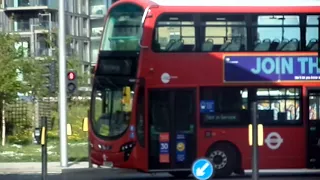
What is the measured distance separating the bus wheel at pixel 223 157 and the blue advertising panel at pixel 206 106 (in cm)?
92

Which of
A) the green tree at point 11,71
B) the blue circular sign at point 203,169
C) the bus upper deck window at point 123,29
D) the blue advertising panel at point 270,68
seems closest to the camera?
the blue circular sign at point 203,169

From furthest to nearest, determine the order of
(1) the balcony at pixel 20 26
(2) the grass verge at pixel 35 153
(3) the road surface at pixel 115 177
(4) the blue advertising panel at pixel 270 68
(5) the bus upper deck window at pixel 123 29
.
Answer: (1) the balcony at pixel 20 26 → (2) the grass verge at pixel 35 153 → (3) the road surface at pixel 115 177 → (4) the blue advertising panel at pixel 270 68 → (5) the bus upper deck window at pixel 123 29

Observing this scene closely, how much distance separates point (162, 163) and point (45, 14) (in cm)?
3931

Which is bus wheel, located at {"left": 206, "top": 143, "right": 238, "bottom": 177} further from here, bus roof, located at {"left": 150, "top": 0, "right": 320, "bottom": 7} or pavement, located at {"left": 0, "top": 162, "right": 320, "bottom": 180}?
bus roof, located at {"left": 150, "top": 0, "right": 320, "bottom": 7}

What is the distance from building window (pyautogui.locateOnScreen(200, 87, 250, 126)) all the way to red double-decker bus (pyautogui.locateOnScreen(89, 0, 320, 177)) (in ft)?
0.08

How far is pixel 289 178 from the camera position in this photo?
24828 millimetres

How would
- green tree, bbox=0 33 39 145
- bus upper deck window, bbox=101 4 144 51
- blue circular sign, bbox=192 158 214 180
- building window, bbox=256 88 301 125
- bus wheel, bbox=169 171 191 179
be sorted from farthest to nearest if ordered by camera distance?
green tree, bbox=0 33 39 145 → bus wheel, bbox=169 171 191 179 → building window, bbox=256 88 301 125 → bus upper deck window, bbox=101 4 144 51 → blue circular sign, bbox=192 158 214 180

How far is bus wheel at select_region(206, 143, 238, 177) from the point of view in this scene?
23.3 metres

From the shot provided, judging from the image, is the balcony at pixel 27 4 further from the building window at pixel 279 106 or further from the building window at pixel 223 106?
the building window at pixel 279 106

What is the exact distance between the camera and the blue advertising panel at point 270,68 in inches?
917

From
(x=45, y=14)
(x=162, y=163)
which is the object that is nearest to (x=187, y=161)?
(x=162, y=163)

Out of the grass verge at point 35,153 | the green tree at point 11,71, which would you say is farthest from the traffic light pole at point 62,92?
the green tree at point 11,71

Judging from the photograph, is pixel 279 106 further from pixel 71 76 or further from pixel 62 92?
pixel 62 92

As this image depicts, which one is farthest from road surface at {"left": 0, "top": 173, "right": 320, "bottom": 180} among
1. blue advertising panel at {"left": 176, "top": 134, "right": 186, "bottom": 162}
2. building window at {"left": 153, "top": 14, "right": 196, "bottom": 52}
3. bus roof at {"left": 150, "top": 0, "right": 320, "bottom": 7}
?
bus roof at {"left": 150, "top": 0, "right": 320, "bottom": 7}
